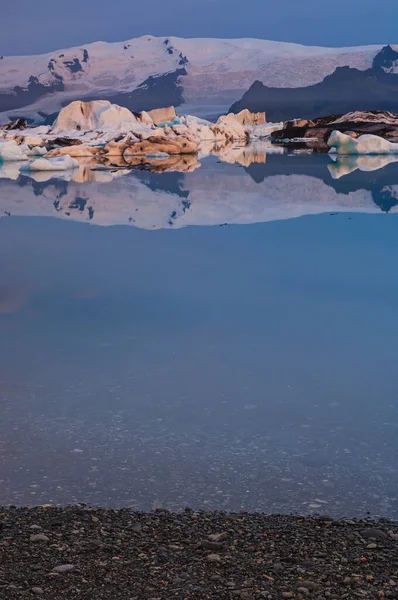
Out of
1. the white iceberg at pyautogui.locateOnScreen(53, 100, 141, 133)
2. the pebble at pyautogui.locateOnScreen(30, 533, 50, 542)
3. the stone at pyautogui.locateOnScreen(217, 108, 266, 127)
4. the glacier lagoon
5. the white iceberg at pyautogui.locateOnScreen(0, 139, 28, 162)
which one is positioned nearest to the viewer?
the pebble at pyautogui.locateOnScreen(30, 533, 50, 542)

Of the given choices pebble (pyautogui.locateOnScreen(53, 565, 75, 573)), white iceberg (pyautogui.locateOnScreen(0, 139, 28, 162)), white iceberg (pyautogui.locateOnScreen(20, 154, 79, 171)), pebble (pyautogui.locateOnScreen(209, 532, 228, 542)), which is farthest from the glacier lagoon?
white iceberg (pyautogui.locateOnScreen(0, 139, 28, 162))

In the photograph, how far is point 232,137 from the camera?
194 ft

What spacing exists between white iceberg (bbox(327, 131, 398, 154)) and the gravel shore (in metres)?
31.3

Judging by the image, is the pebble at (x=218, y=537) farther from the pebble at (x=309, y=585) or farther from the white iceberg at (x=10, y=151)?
the white iceberg at (x=10, y=151)

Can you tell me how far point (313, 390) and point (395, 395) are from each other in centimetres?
43

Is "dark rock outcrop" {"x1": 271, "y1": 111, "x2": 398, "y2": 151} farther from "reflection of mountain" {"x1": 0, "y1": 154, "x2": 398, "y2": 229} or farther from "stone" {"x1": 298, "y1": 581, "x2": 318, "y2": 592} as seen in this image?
"stone" {"x1": 298, "y1": 581, "x2": 318, "y2": 592}

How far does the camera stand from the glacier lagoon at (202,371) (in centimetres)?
330

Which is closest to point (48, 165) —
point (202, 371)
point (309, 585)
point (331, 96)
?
point (202, 371)

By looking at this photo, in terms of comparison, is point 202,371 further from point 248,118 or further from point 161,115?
point 248,118

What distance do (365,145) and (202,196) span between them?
1903 centimetres

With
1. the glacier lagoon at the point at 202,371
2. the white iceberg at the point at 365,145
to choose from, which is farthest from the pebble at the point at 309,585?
the white iceberg at the point at 365,145

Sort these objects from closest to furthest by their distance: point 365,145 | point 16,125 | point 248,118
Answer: point 365,145
point 16,125
point 248,118

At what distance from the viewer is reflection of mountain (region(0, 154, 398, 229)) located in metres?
13.0

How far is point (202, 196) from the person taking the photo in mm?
15805
